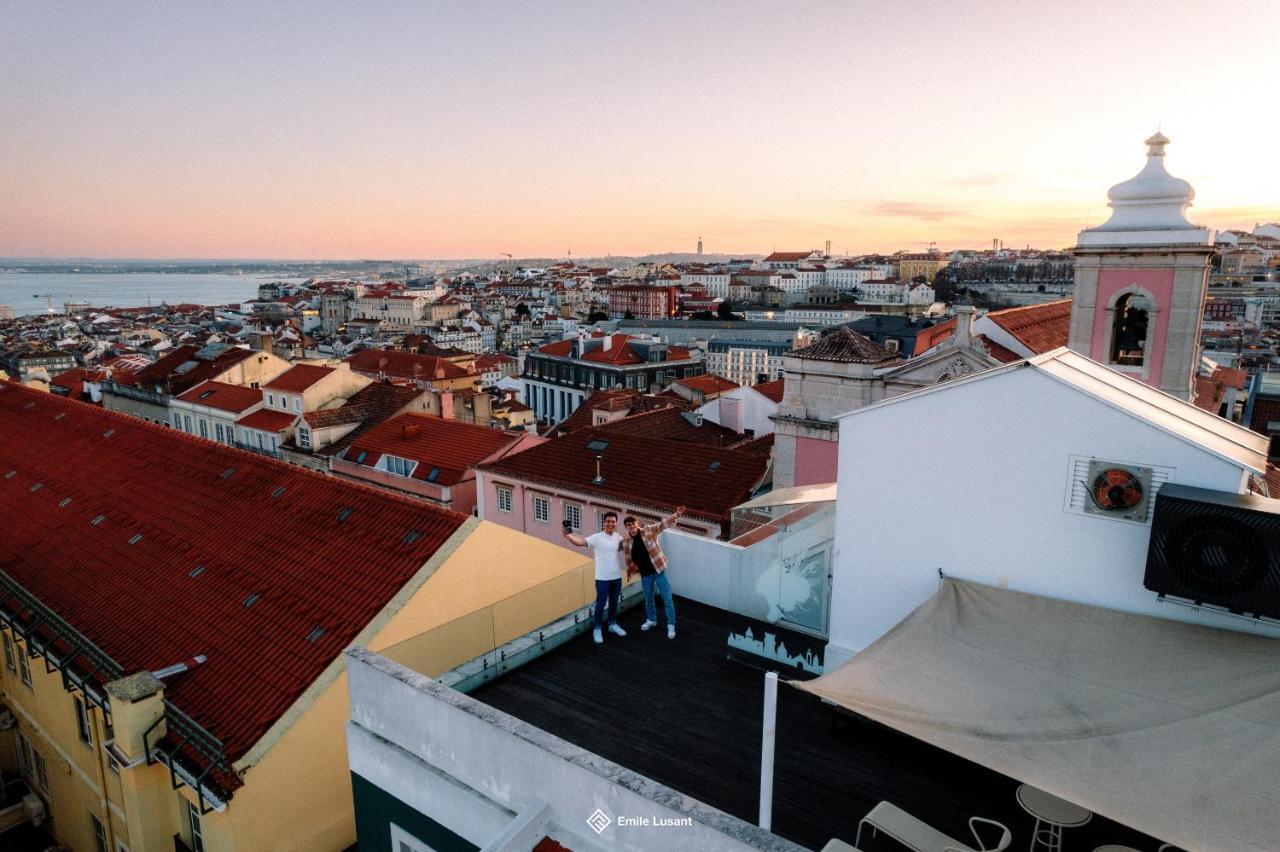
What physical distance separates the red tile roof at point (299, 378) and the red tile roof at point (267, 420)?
1.12 m

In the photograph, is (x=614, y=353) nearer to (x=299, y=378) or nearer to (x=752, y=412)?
(x=299, y=378)

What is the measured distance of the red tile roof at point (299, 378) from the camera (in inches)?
1378

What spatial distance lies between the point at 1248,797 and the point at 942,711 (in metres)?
1.63

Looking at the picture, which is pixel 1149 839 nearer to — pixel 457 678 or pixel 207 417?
pixel 457 678

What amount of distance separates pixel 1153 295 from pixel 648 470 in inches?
552

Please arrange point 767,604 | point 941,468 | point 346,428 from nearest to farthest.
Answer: point 941,468, point 767,604, point 346,428

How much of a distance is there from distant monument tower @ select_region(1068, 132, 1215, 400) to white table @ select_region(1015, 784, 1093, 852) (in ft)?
51.0

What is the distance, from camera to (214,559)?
13203mm

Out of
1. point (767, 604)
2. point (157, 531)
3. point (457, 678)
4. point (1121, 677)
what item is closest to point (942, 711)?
point (1121, 677)

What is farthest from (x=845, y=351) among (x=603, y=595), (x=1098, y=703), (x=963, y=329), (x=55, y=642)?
(x=55, y=642)

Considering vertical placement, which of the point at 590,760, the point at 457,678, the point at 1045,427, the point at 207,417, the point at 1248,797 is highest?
the point at 1045,427

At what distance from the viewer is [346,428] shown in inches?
1325

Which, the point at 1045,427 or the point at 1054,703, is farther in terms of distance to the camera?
the point at 1045,427

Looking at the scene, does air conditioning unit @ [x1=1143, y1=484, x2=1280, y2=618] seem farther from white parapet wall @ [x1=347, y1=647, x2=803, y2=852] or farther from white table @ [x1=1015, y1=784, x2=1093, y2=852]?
white parapet wall @ [x1=347, y1=647, x2=803, y2=852]
